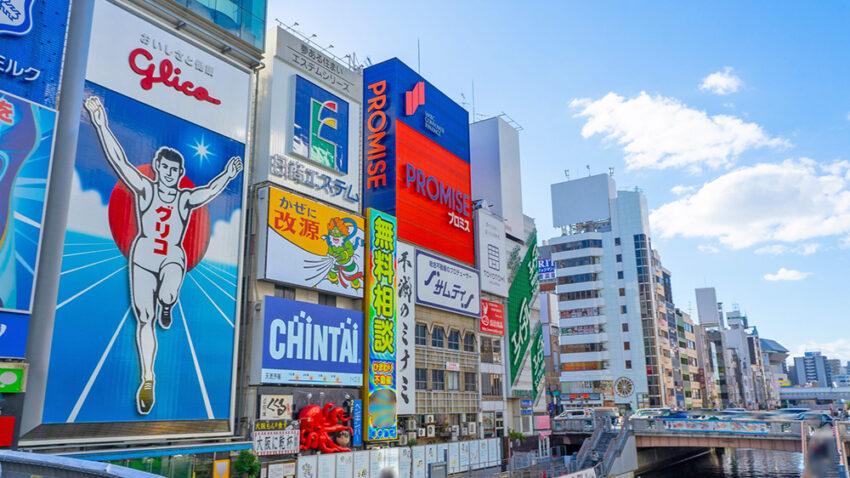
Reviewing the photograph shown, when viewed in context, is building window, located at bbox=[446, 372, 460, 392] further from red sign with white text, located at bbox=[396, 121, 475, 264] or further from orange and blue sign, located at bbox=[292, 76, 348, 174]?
orange and blue sign, located at bbox=[292, 76, 348, 174]

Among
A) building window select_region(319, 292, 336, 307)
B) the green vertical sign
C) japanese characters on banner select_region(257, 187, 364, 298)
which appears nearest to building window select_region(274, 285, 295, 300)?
japanese characters on banner select_region(257, 187, 364, 298)

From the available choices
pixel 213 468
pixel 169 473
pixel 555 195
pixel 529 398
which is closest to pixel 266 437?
pixel 213 468

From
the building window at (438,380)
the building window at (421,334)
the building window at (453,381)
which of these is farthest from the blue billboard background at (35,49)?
the building window at (453,381)

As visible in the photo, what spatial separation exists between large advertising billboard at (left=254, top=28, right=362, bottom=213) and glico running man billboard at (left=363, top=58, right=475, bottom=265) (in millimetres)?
6739

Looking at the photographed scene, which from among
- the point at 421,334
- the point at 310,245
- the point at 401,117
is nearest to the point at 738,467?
the point at 421,334

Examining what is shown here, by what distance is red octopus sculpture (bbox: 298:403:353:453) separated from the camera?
41.0 m

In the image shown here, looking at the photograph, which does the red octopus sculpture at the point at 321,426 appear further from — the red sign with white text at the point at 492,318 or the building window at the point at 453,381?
the red sign with white text at the point at 492,318

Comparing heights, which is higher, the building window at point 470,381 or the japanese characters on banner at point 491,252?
the japanese characters on banner at point 491,252

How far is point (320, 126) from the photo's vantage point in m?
46.7

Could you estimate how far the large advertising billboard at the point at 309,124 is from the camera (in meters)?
43.4

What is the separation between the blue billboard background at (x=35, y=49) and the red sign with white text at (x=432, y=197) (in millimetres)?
→ 28909

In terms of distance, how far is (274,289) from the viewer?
42000 mm

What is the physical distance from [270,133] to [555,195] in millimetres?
97956

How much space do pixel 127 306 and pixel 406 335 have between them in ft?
77.9
